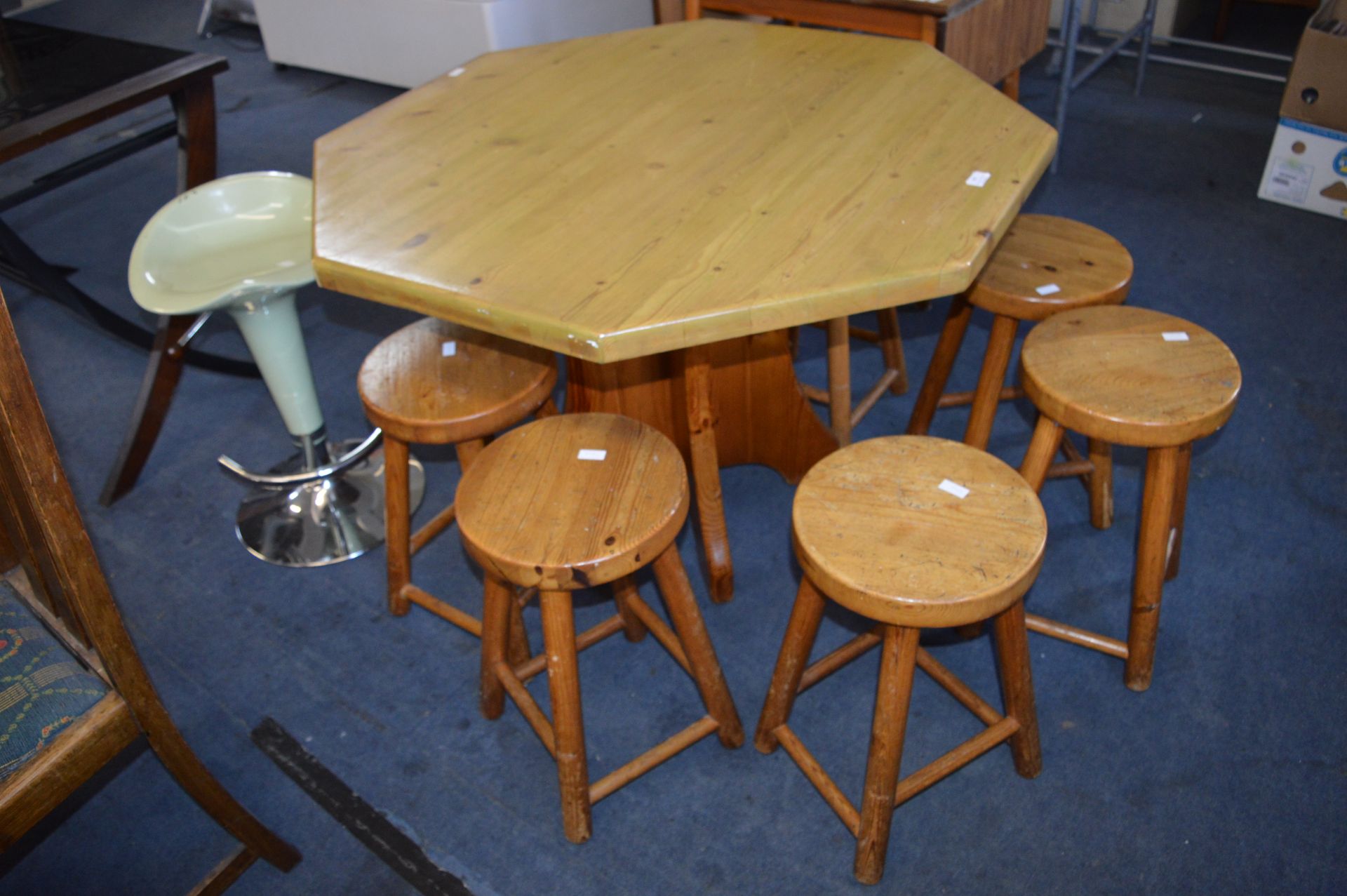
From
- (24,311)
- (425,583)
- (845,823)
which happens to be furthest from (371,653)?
(24,311)

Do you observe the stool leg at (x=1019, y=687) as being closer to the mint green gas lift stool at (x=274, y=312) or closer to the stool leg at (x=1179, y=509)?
the stool leg at (x=1179, y=509)

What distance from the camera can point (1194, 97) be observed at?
401 cm

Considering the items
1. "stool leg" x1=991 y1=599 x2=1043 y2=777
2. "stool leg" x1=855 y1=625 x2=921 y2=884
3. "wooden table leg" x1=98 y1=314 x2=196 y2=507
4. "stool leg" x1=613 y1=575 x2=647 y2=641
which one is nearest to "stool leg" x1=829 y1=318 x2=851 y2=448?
"stool leg" x1=613 y1=575 x2=647 y2=641

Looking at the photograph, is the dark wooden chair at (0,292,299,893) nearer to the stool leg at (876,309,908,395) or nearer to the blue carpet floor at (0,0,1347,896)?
the blue carpet floor at (0,0,1347,896)

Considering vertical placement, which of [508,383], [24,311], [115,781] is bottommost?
[115,781]

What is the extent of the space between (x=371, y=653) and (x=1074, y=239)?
1724mm

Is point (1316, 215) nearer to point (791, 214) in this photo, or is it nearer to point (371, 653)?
point (791, 214)

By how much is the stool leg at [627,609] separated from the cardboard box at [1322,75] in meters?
2.61

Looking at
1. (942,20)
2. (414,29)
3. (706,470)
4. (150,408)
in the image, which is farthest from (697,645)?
(414,29)

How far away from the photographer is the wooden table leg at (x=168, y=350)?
8.31 feet

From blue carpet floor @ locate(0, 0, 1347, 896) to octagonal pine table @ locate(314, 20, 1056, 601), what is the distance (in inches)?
17.8

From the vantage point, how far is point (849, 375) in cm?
238

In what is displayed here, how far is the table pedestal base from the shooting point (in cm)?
202

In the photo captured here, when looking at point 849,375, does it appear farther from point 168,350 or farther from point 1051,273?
point 168,350
